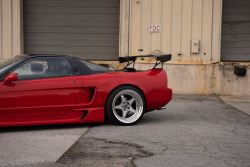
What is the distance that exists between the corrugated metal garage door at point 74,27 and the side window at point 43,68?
571cm

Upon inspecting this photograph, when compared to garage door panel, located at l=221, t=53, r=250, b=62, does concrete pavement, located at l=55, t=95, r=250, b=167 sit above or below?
below

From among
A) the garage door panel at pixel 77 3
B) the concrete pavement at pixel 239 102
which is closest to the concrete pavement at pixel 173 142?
the concrete pavement at pixel 239 102

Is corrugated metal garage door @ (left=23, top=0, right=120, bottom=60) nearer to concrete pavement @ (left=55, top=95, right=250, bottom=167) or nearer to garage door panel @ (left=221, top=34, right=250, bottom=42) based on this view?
garage door panel @ (left=221, top=34, right=250, bottom=42)

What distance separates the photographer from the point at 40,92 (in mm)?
5180

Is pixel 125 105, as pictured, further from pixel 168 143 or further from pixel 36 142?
pixel 36 142

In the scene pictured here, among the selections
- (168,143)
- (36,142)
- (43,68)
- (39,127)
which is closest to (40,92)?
(43,68)

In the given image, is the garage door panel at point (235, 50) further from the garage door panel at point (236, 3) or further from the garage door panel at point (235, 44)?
the garage door panel at point (236, 3)

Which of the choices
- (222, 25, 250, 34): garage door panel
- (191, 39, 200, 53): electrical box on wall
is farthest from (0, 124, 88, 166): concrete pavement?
(222, 25, 250, 34): garage door panel

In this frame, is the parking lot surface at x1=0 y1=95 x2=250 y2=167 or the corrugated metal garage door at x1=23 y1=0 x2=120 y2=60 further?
the corrugated metal garage door at x1=23 y1=0 x2=120 y2=60

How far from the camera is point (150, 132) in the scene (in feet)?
17.2

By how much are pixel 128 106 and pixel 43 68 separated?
140cm

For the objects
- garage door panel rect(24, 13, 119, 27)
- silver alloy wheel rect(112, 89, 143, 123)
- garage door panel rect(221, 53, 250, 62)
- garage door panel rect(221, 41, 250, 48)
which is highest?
garage door panel rect(24, 13, 119, 27)

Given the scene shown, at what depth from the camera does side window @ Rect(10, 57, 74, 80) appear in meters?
5.25

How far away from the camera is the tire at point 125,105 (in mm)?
5562
